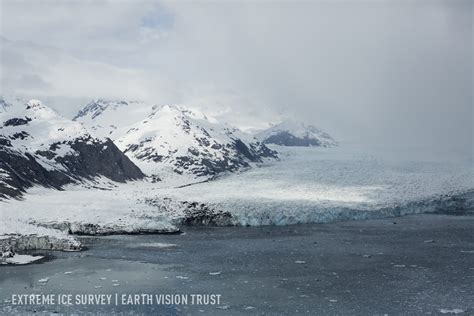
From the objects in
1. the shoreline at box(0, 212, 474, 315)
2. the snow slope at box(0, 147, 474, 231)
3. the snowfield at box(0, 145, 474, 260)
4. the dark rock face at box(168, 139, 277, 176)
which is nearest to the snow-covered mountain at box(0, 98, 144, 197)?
the snowfield at box(0, 145, 474, 260)

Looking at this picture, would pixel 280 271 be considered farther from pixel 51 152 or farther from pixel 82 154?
pixel 82 154

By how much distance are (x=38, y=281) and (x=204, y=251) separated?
14291 mm

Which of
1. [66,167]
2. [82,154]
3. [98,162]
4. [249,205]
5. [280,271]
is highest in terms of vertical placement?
[82,154]

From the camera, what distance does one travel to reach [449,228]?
177ft

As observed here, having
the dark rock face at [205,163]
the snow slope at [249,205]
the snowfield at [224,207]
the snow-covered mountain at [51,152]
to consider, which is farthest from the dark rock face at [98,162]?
the snow slope at [249,205]

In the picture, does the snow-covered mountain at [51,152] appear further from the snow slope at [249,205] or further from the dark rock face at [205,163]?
the dark rock face at [205,163]

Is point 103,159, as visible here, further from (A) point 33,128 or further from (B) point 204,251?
A: (B) point 204,251

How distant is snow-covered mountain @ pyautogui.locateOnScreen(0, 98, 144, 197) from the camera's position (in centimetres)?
9394

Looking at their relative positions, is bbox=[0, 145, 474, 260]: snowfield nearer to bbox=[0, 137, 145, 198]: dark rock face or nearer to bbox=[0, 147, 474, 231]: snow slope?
bbox=[0, 147, 474, 231]: snow slope

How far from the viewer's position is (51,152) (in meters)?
114

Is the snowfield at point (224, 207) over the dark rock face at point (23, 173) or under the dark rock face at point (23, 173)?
under

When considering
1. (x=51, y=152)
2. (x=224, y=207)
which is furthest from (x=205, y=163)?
(x=224, y=207)

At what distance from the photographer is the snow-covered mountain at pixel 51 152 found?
9394 cm

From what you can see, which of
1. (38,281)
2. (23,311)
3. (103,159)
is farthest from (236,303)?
(103,159)
